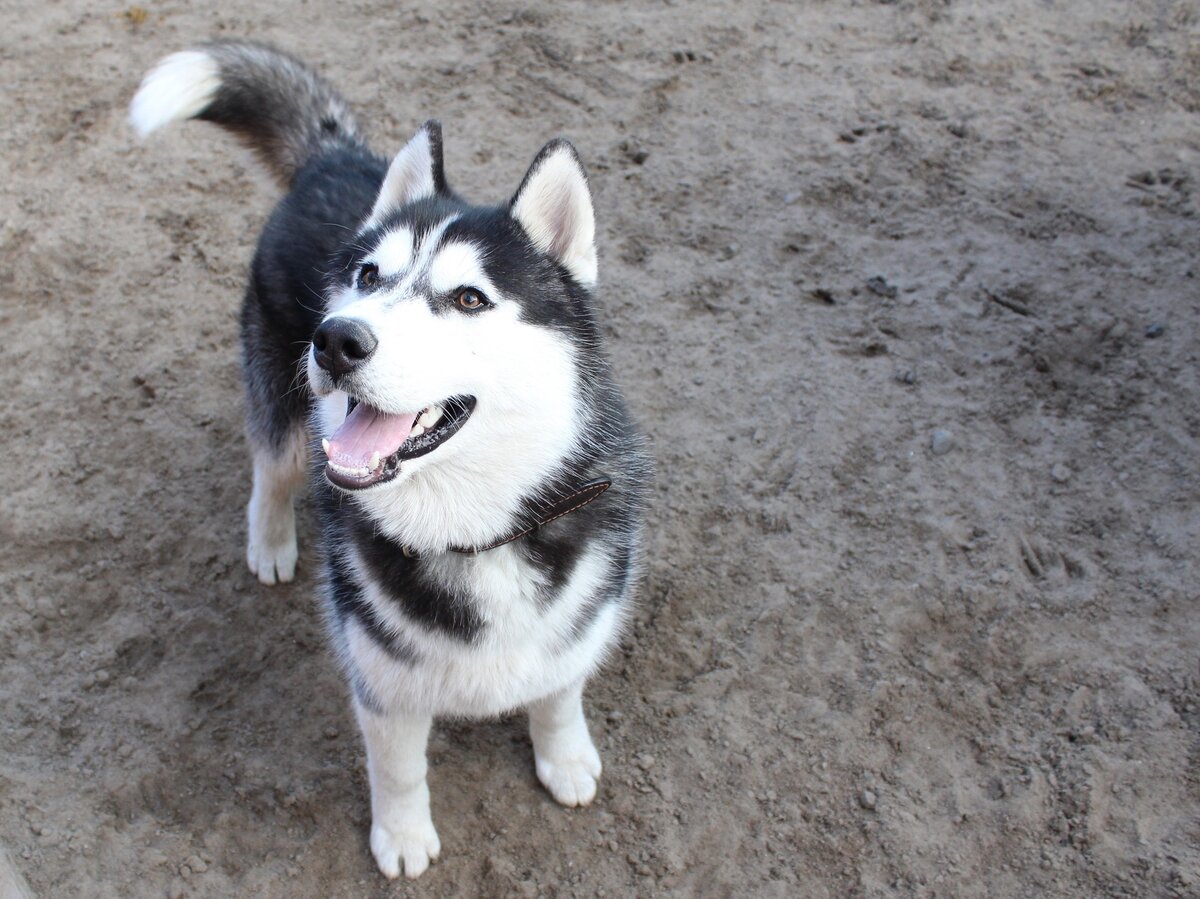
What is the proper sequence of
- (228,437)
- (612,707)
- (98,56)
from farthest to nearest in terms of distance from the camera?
1. (98,56)
2. (228,437)
3. (612,707)

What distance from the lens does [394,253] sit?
2.60 metres

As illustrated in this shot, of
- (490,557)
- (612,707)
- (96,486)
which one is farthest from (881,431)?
(96,486)

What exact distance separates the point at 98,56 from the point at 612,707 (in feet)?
16.6

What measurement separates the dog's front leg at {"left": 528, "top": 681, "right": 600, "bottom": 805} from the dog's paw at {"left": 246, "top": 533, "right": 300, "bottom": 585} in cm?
127

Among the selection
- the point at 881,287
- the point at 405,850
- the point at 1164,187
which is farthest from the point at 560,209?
the point at 1164,187

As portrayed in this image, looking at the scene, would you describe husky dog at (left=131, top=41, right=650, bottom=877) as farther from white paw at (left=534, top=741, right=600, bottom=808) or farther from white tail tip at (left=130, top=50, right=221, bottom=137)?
white tail tip at (left=130, top=50, right=221, bottom=137)

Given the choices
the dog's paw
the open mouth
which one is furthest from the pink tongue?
the dog's paw

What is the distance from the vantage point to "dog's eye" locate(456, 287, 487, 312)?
2.49m

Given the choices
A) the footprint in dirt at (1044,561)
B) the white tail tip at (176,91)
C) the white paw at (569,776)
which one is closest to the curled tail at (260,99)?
the white tail tip at (176,91)

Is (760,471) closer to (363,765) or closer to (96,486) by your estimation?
(363,765)

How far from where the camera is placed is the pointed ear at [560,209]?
2.64 meters

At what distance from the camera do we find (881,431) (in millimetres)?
4363

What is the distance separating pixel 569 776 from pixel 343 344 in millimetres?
1741

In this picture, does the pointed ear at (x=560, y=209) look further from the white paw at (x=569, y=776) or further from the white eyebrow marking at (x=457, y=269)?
the white paw at (x=569, y=776)
